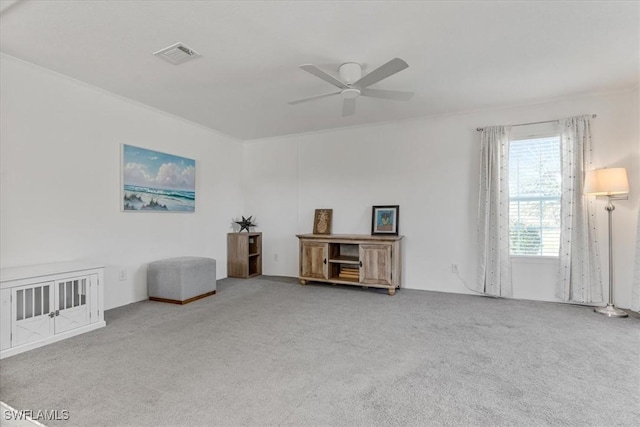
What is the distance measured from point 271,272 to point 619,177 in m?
4.91

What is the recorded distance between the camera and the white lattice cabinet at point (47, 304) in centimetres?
238

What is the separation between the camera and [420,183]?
461cm

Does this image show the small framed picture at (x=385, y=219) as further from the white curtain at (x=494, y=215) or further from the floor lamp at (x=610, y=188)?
the floor lamp at (x=610, y=188)

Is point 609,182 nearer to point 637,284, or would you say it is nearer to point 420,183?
point 637,284

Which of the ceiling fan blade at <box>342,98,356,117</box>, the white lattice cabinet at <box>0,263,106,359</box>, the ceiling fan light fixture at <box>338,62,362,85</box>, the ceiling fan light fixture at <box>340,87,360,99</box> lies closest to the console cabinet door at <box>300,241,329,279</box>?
the ceiling fan blade at <box>342,98,356,117</box>

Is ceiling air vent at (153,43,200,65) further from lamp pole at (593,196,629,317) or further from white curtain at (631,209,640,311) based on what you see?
white curtain at (631,209,640,311)

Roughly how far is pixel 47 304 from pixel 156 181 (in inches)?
76.0

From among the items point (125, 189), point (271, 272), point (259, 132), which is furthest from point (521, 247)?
point (125, 189)

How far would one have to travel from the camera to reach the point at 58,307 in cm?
268

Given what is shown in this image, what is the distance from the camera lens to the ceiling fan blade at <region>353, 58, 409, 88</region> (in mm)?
2354

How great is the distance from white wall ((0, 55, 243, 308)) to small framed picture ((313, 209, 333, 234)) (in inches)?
75.7

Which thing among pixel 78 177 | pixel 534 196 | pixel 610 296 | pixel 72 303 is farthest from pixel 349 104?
pixel 610 296

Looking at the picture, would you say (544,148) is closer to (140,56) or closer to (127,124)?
(140,56)

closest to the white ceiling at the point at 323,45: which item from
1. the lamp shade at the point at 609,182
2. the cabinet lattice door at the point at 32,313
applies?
the lamp shade at the point at 609,182
